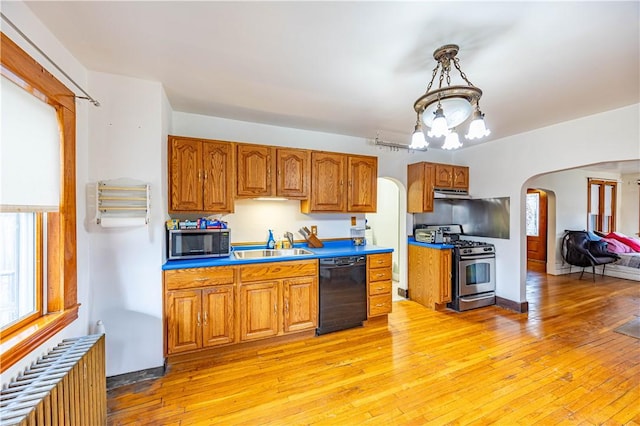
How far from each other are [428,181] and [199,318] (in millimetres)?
3529

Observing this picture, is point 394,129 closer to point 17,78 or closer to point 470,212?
point 470,212

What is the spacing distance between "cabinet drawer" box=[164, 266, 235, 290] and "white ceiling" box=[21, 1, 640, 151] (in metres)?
1.70

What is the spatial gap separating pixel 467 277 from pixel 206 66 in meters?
4.06

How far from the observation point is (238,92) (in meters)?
2.56

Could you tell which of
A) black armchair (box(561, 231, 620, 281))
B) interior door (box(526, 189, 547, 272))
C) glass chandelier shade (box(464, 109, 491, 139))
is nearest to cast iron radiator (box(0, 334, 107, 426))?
glass chandelier shade (box(464, 109, 491, 139))

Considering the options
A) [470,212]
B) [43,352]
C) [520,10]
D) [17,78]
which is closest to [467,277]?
[470,212]

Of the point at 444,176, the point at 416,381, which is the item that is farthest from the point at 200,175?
the point at 444,176

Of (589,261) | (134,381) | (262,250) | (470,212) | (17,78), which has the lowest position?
(134,381)

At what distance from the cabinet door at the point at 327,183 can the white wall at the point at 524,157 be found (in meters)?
2.46

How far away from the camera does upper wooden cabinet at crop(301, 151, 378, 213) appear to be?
334cm

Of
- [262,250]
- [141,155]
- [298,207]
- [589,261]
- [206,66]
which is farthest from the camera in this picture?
[589,261]

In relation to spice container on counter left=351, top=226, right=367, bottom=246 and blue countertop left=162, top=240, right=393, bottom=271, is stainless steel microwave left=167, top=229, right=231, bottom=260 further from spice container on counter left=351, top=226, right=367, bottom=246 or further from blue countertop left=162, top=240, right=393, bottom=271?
spice container on counter left=351, top=226, right=367, bottom=246

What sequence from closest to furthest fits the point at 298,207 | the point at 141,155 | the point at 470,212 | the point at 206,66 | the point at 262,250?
the point at 206,66 < the point at 141,155 < the point at 262,250 < the point at 298,207 < the point at 470,212

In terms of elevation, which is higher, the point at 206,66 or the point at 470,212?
the point at 206,66
